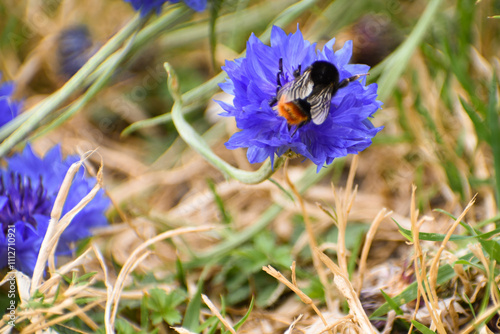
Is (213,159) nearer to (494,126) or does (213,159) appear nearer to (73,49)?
(494,126)

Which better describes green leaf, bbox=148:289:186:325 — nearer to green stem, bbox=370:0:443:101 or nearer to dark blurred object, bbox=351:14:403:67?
green stem, bbox=370:0:443:101

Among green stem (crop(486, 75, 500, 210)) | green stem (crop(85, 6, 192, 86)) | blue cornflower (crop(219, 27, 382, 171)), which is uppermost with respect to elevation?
green stem (crop(85, 6, 192, 86))

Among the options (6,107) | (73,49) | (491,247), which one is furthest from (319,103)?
(73,49)

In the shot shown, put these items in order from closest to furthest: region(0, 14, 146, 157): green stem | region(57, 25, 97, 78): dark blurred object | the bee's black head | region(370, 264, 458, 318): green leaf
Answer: the bee's black head
region(370, 264, 458, 318): green leaf
region(0, 14, 146, 157): green stem
region(57, 25, 97, 78): dark blurred object

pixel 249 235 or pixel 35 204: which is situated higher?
pixel 35 204

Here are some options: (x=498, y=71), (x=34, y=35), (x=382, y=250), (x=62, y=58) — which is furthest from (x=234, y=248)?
(x=34, y=35)

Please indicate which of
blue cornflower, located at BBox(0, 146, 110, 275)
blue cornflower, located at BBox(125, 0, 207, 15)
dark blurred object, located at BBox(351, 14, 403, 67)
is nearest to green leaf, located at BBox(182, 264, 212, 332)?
blue cornflower, located at BBox(0, 146, 110, 275)
